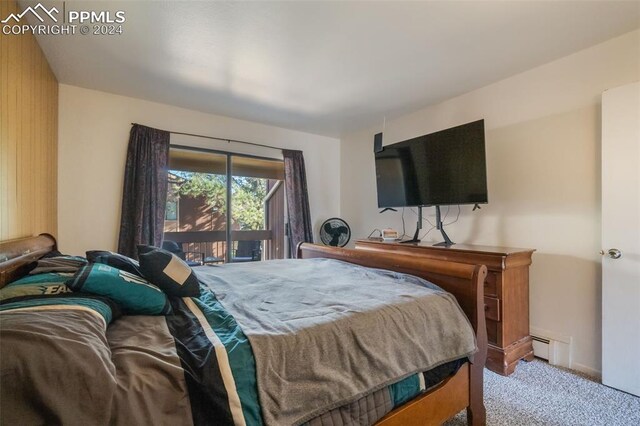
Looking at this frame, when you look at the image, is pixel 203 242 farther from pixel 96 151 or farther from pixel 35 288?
pixel 35 288

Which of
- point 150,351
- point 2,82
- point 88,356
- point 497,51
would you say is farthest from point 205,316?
point 497,51

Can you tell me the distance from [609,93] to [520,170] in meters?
0.80

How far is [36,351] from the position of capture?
66 cm

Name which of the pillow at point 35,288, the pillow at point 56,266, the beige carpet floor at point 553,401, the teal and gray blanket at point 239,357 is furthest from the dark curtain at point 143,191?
the beige carpet floor at point 553,401

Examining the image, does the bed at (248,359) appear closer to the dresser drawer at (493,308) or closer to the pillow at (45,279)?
the pillow at (45,279)

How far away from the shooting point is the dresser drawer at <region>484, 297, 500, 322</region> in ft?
7.43

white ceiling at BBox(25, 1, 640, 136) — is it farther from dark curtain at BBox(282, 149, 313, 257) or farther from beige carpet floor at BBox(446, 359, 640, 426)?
beige carpet floor at BBox(446, 359, 640, 426)

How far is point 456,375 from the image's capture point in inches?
56.7

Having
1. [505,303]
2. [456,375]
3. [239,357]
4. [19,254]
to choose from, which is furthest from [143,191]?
[505,303]

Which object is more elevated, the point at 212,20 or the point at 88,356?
the point at 212,20

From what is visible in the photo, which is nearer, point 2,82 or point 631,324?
point 2,82

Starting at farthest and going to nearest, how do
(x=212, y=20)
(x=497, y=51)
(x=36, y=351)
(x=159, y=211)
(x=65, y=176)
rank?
(x=159, y=211) → (x=65, y=176) → (x=497, y=51) → (x=212, y=20) → (x=36, y=351)

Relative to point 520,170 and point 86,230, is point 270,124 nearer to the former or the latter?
point 86,230

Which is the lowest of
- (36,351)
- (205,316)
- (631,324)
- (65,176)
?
(631,324)
